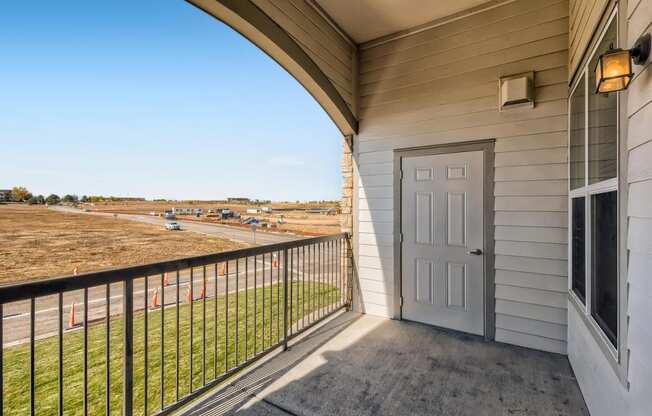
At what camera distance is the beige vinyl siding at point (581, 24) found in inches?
66.8

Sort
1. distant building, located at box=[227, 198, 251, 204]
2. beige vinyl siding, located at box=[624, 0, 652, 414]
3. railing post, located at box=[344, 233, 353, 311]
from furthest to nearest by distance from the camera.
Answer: distant building, located at box=[227, 198, 251, 204] < railing post, located at box=[344, 233, 353, 311] < beige vinyl siding, located at box=[624, 0, 652, 414]

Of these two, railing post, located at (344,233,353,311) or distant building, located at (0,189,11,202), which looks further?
railing post, located at (344,233,353,311)

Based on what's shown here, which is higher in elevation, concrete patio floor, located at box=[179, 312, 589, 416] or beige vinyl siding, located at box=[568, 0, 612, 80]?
beige vinyl siding, located at box=[568, 0, 612, 80]

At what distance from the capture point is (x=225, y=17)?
220cm

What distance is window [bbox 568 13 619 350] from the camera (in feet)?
4.82

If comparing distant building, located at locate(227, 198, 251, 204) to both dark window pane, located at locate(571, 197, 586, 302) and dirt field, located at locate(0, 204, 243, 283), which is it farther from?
dark window pane, located at locate(571, 197, 586, 302)

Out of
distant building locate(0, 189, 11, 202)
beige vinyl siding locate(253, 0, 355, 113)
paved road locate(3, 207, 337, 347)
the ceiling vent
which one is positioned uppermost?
beige vinyl siding locate(253, 0, 355, 113)

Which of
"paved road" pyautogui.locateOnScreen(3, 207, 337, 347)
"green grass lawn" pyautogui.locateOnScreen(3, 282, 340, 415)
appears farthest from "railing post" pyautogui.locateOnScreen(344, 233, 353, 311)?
"green grass lawn" pyautogui.locateOnScreen(3, 282, 340, 415)

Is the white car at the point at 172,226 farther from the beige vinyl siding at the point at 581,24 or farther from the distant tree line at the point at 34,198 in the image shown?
the beige vinyl siding at the point at 581,24

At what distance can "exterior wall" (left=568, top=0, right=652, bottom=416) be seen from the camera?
104cm

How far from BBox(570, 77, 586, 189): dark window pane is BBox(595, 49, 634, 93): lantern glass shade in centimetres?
99

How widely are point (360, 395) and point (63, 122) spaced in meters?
7.72

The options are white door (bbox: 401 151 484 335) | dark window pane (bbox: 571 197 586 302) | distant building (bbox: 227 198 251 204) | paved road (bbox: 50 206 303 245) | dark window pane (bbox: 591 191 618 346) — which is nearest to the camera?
dark window pane (bbox: 591 191 618 346)

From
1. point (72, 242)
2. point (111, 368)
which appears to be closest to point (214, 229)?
point (72, 242)
